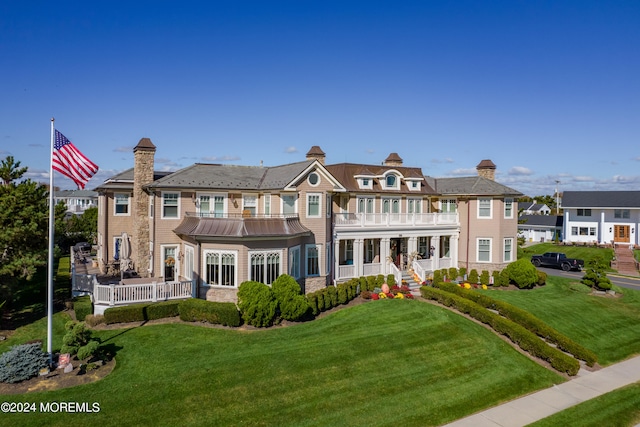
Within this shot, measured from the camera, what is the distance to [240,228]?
74.2 feet

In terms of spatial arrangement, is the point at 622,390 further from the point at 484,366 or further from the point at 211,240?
the point at 211,240

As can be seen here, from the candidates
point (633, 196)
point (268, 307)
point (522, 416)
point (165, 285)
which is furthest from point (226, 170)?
point (633, 196)

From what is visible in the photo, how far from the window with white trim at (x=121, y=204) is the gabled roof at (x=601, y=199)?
59.5 meters

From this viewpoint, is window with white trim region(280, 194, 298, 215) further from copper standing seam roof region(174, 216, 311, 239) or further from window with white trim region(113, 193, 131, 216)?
window with white trim region(113, 193, 131, 216)

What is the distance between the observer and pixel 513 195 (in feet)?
110

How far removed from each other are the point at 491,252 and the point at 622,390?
17.9 meters

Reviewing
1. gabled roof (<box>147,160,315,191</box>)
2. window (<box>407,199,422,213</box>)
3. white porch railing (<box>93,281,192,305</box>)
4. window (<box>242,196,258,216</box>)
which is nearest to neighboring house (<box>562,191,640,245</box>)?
window (<box>407,199,422,213</box>)

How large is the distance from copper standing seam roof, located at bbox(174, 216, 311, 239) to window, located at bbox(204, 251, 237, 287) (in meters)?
1.24

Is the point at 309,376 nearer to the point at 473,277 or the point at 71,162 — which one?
the point at 71,162

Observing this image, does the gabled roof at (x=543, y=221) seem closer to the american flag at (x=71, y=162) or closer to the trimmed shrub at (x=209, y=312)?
the trimmed shrub at (x=209, y=312)

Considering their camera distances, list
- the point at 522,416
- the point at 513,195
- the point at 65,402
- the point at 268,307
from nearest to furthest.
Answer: the point at 65,402, the point at 522,416, the point at 268,307, the point at 513,195

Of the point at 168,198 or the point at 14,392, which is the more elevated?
the point at 168,198

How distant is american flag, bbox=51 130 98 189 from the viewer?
15.8 metres

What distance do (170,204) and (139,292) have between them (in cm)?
619
